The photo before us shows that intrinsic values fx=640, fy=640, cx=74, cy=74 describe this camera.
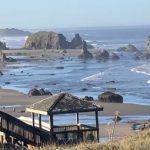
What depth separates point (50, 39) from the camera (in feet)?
477

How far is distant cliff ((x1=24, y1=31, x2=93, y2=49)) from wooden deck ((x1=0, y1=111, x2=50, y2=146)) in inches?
4477

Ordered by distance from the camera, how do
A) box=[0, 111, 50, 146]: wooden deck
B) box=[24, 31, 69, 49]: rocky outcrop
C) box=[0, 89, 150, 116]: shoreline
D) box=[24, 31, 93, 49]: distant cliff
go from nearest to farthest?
1. box=[0, 111, 50, 146]: wooden deck
2. box=[0, 89, 150, 116]: shoreline
3. box=[24, 31, 93, 49]: distant cliff
4. box=[24, 31, 69, 49]: rocky outcrop

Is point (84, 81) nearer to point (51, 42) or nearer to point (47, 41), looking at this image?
point (51, 42)

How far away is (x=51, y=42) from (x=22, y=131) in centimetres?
12066

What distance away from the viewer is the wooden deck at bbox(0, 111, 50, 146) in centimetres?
2450

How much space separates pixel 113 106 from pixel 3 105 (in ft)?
26.7

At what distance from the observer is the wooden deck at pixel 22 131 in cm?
2450

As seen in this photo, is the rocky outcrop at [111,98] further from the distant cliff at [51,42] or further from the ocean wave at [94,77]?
the distant cliff at [51,42]

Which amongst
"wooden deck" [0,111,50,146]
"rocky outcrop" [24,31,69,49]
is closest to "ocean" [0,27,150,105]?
"wooden deck" [0,111,50,146]

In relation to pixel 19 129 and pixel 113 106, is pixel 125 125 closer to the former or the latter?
pixel 113 106

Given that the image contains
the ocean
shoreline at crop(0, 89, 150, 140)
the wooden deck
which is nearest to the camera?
the wooden deck

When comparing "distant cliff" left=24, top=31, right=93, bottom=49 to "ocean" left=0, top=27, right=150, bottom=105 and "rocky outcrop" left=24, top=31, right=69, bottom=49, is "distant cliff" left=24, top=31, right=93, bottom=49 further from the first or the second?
"ocean" left=0, top=27, right=150, bottom=105

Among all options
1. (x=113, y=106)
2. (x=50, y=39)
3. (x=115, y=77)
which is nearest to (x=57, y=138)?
(x=113, y=106)

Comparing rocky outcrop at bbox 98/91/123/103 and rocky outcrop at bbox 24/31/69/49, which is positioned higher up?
rocky outcrop at bbox 98/91/123/103
